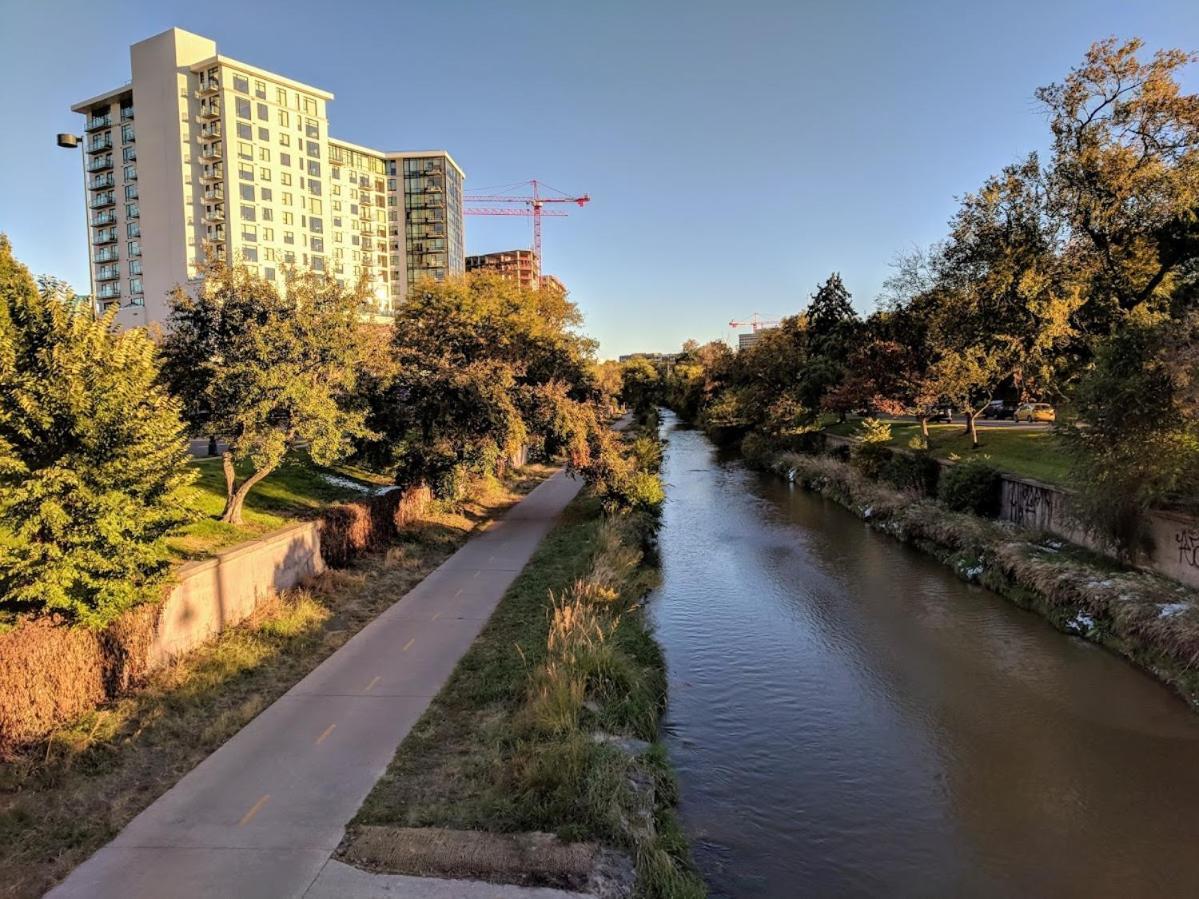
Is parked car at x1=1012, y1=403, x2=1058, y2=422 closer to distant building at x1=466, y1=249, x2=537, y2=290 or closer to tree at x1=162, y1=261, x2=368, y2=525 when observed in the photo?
tree at x1=162, y1=261, x2=368, y2=525

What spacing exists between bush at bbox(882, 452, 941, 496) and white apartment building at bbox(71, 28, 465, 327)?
172 ft

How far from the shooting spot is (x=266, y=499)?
54.2ft

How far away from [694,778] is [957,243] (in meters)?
23.2

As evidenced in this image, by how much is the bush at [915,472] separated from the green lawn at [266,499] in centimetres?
1694

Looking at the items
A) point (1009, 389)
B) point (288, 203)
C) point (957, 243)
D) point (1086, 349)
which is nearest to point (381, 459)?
point (957, 243)

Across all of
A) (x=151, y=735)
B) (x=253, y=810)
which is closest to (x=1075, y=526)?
(x=253, y=810)

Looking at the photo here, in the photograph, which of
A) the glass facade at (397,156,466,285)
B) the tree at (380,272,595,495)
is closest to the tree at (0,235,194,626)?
the tree at (380,272,595,495)

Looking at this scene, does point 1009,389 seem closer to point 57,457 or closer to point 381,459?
point 381,459

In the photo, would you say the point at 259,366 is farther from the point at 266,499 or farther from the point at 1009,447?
the point at 1009,447

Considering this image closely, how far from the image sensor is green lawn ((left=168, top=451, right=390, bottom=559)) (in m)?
12.2

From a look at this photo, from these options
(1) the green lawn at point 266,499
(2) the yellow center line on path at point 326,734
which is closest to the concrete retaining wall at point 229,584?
(1) the green lawn at point 266,499

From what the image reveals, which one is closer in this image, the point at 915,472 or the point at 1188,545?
the point at 1188,545

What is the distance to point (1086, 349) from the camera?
25766mm

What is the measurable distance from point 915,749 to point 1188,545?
25.2ft
